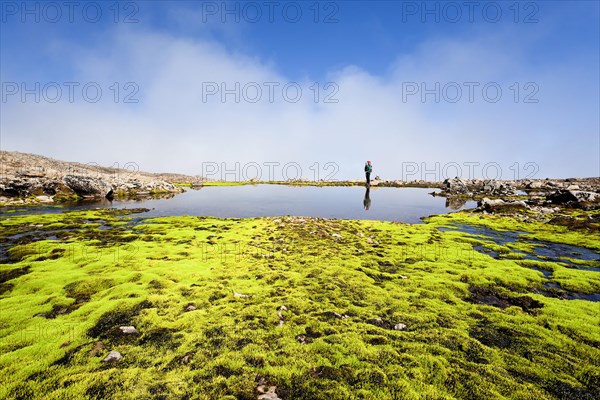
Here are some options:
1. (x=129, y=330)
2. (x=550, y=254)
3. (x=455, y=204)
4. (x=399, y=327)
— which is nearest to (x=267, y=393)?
(x=399, y=327)

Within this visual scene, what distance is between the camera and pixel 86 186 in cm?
4706

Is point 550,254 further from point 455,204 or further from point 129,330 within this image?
point 455,204

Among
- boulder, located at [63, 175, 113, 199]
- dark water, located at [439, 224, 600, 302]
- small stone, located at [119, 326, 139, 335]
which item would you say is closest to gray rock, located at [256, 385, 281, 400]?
small stone, located at [119, 326, 139, 335]

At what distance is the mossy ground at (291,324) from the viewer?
6.14m

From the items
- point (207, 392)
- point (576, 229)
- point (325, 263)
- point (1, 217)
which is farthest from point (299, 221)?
point (1, 217)

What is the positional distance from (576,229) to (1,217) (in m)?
55.7

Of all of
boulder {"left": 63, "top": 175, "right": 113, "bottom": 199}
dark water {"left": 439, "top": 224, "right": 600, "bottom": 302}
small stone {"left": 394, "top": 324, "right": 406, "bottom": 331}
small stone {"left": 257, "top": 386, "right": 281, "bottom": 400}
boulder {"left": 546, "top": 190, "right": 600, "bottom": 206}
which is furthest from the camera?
boulder {"left": 63, "top": 175, "right": 113, "bottom": 199}

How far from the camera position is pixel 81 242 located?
17547mm

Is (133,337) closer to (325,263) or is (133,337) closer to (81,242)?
(325,263)

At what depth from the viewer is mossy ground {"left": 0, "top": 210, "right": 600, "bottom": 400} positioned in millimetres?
6137

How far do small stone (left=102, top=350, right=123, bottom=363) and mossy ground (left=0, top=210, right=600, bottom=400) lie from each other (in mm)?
166

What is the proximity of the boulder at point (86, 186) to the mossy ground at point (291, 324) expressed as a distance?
37.2m

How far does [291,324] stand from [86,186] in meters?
55.7

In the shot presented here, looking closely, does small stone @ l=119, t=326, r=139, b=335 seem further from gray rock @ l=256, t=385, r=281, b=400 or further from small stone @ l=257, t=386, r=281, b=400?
small stone @ l=257, t=386, r=281, b=400
